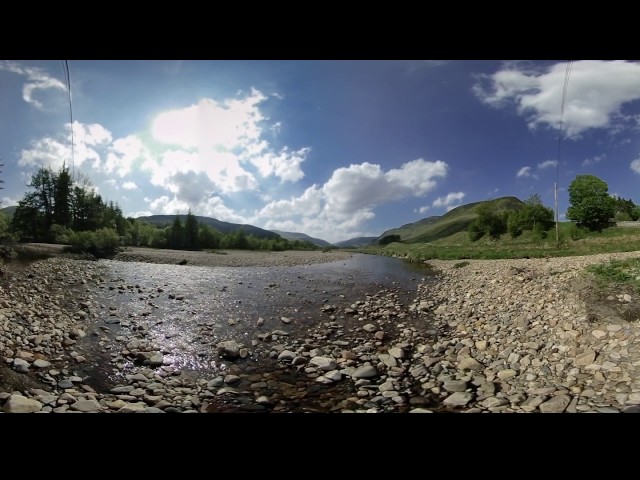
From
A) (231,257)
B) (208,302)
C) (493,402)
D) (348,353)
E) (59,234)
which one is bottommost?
(493,402)

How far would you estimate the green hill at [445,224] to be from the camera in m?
4.05

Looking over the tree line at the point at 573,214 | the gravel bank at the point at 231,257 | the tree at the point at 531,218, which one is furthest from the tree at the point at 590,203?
the gravel bank at the point at 231,257

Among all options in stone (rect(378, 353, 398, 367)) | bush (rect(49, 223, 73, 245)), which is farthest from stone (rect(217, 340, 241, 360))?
bush (rect(49, 223, 73, 245))

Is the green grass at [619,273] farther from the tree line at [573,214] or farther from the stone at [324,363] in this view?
the stone at [324,363]

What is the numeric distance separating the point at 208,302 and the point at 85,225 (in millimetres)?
1679

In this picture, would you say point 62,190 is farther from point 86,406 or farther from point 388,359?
point 388,359

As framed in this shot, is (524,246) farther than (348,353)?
Yes

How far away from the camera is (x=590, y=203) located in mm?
3922

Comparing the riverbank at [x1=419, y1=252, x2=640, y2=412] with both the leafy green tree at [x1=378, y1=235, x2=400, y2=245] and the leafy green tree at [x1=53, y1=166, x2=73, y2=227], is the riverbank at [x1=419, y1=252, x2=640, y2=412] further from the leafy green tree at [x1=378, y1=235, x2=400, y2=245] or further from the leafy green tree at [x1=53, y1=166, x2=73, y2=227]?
the leafy green tree at [x1=53, y1=166, x2=73, y2=227]

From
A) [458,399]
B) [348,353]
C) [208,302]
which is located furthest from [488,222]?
[208,302]
